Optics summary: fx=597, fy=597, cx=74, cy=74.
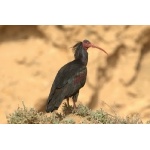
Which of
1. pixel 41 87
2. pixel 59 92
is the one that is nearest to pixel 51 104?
pixel 59 92

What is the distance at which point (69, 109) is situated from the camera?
879 cm

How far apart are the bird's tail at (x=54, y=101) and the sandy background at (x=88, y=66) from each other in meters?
1.20

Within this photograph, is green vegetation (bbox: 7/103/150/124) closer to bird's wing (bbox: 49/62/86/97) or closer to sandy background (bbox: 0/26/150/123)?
Result: bird's wing (bbox: 49/62/86/97)

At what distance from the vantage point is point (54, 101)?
27.7ft

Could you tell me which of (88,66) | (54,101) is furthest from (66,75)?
(88,66)

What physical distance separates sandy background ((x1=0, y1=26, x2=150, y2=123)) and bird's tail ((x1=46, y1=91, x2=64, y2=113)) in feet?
3.93

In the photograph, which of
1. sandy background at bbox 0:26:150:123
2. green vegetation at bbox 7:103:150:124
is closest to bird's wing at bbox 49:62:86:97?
green vegetation at bbox 7:103:150:124

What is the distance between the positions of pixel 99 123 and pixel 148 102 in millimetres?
1578

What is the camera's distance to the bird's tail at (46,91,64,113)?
8430 millimetres

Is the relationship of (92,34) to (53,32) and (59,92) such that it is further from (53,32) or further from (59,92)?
(59,92)

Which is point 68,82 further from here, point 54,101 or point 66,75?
point 54,101

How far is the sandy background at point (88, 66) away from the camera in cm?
977

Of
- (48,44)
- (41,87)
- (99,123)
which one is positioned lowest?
(99,123)

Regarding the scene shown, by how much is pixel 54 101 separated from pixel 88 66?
1.61m
